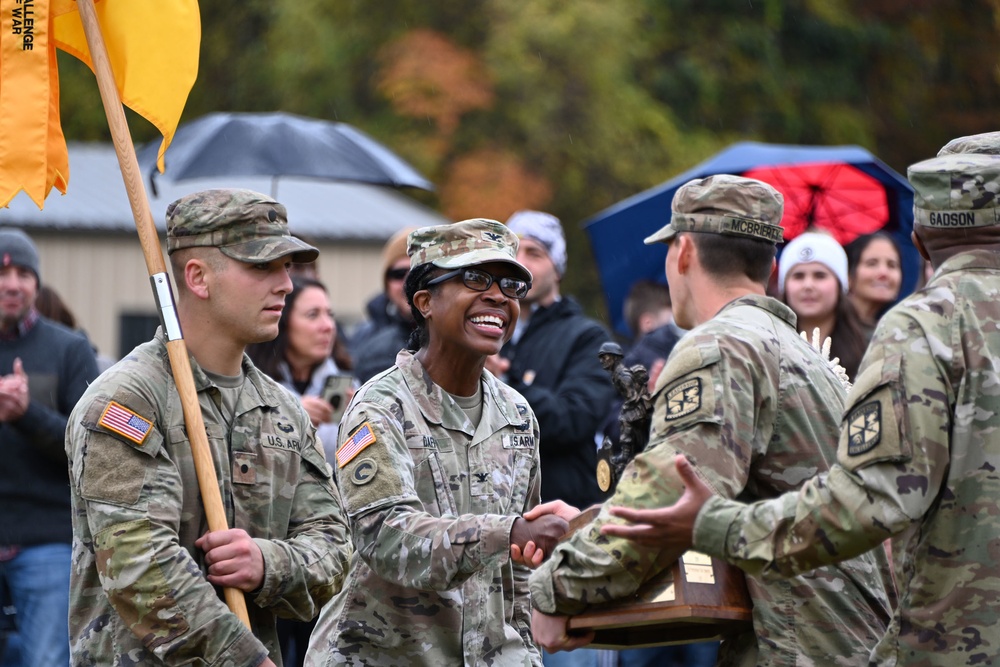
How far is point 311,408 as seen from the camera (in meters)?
7.95

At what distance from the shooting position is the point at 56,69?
5.38 m

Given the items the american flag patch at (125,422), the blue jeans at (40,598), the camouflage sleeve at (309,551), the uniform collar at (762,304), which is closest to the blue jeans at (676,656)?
the blue jeans at (40,598)

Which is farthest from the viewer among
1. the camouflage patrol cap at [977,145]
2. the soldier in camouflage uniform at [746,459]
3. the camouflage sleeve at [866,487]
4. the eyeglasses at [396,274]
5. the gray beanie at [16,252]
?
the eyeglasses at [396,274]

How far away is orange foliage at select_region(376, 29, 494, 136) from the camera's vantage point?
2227 centimetres

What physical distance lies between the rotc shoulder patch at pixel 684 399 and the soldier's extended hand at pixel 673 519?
15 cm

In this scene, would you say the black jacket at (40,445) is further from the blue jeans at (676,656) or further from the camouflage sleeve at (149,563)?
the blue jeans at (676,656)

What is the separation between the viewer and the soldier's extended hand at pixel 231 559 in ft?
15.1

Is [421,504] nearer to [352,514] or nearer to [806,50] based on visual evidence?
[352,514]

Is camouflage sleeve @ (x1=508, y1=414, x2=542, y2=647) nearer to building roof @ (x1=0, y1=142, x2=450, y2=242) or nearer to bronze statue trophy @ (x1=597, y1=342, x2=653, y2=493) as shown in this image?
bronze statue trophy @ (x1=597, y1=342, x2=653, y2=493)

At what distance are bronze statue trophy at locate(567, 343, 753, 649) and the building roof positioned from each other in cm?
1565

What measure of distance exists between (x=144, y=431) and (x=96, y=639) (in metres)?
0.69

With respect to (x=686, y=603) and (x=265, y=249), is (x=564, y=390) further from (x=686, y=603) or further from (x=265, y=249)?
(x=686, y=603)

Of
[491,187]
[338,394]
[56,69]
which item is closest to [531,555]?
[56,69]

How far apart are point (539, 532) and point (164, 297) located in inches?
59.1
